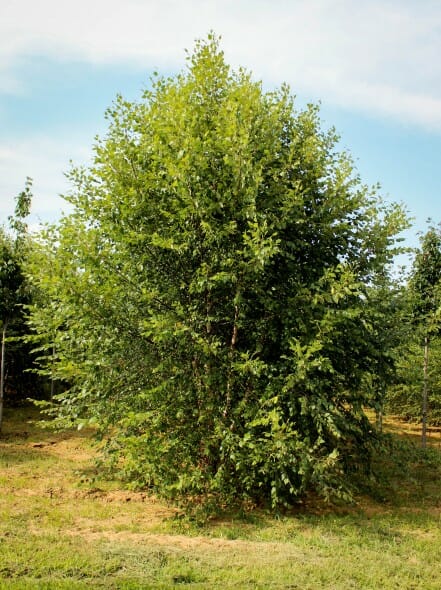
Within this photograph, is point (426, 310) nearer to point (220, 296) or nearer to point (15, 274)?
point (220, 296)

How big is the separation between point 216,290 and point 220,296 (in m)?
0.23

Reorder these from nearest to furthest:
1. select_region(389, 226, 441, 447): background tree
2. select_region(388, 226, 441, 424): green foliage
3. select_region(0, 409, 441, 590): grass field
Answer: select_region(0, 409, 441, 590): grass field → select_region(388, 226, 441, 424): green foliage → select_region(389, 226, 441, 447): background tree

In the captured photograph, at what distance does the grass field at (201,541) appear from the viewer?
581cm

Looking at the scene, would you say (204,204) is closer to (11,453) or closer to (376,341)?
(376,341)

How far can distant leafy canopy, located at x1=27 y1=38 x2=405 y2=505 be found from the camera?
27.4ft

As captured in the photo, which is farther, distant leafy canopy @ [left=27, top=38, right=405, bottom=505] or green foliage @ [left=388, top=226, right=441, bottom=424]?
green foliage @ [left=388, top=226, right=441, bottom=424]

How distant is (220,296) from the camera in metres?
9.38

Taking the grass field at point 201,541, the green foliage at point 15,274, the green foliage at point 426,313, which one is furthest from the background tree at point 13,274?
the green foliage at point 426,313

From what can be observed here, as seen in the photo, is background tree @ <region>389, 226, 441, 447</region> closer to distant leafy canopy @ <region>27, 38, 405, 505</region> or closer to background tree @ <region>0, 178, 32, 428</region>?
distant leafy canopy @ <region>27, 38, 405, 505</region>

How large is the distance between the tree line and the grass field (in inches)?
26.8

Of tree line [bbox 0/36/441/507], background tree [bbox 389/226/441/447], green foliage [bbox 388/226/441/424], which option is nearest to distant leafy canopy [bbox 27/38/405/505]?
tree line [bbox 0/36/441/507]

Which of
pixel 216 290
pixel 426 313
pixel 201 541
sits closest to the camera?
pixel 201 541

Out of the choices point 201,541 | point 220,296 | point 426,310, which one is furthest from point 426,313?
point 201,541

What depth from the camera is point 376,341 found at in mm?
9742
